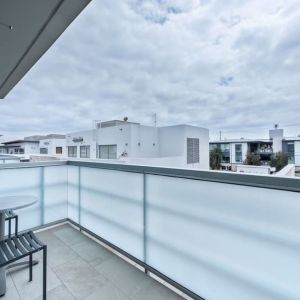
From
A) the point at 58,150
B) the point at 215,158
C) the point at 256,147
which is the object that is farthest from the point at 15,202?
the point at 256,147

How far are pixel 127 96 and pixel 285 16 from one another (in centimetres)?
1179

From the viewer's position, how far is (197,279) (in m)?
1.71

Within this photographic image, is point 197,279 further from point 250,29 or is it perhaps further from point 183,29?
point 250,29

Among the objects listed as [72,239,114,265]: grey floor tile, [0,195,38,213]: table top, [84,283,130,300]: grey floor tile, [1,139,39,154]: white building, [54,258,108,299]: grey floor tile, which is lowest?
[84,283,130,300]: grey floor tile

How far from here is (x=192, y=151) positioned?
55.0 feet

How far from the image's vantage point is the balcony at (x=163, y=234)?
127 centimetres

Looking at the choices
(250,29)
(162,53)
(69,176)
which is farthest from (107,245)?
(162,53)

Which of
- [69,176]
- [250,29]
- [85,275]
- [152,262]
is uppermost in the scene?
[250,29]

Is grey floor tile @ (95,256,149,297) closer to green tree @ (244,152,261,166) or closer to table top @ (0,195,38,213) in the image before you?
table top @ (0,195,38,213)

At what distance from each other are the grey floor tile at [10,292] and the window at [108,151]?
42.4 feet

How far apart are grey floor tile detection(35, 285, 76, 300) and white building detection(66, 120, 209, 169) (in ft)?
36.7

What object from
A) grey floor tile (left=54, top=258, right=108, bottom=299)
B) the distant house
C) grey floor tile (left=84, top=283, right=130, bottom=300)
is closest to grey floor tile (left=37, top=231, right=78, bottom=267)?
grey floor tile (left=54, top=258, right=108, bottom=299)

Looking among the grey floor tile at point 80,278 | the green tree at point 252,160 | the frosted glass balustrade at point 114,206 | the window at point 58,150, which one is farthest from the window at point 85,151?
the green tree at point 252,160

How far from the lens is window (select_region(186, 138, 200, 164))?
53.1 ft
